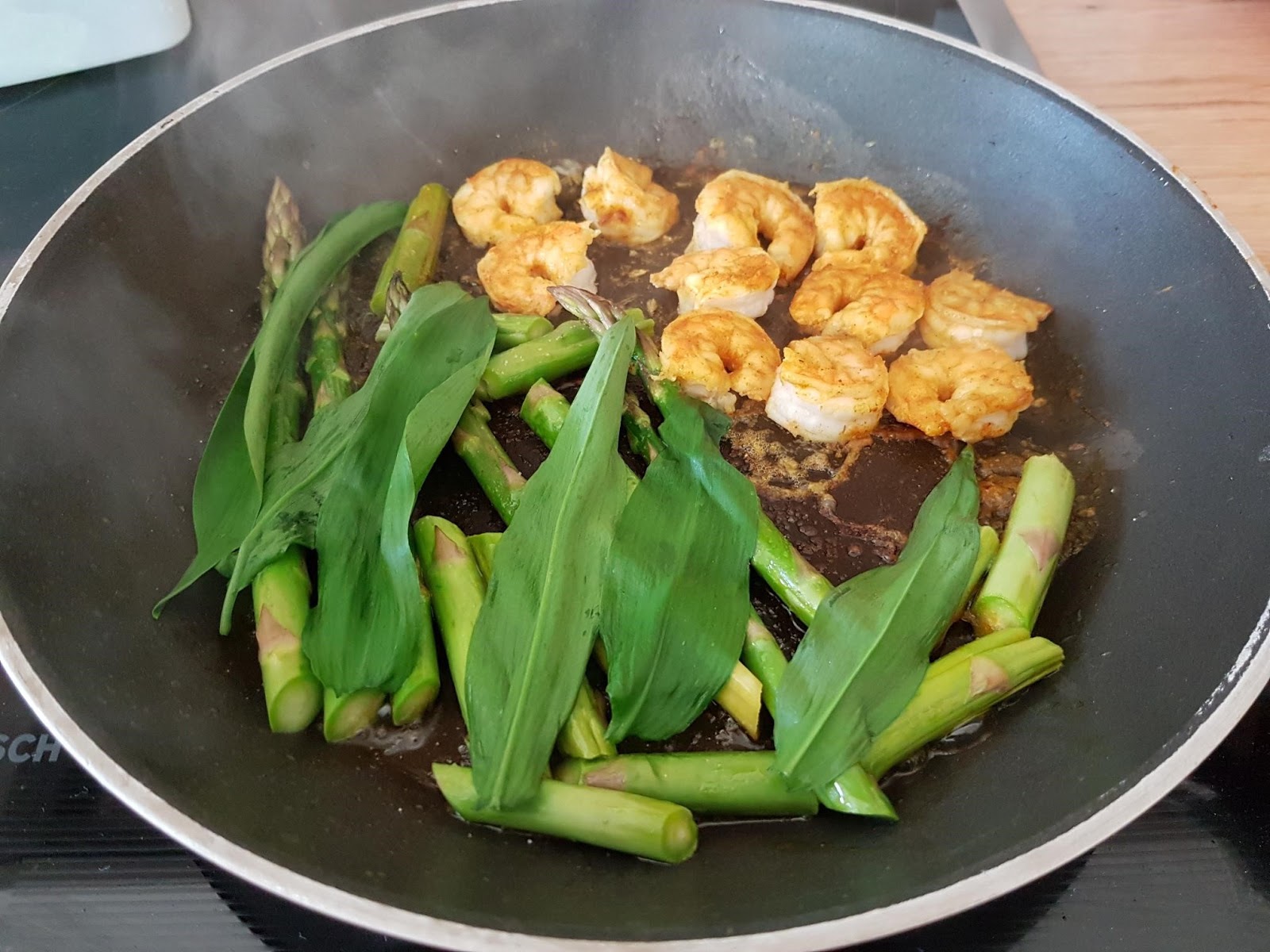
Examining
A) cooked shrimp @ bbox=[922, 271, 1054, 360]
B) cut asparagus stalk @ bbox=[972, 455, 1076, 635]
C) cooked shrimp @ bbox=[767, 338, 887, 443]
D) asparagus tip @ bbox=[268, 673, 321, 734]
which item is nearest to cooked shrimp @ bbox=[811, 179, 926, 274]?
cooked shrimp @ bbox=[922, 271, 1054, 360]

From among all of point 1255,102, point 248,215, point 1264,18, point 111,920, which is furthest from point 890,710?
point 1264,18

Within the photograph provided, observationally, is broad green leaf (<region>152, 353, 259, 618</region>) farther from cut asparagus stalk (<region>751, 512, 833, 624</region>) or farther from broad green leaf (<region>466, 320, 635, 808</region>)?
cut asparagus stalk (<region>751, 512, 833, 624</region>)

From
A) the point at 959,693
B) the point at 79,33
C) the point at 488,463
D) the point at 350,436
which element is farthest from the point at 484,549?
the point at 79,33

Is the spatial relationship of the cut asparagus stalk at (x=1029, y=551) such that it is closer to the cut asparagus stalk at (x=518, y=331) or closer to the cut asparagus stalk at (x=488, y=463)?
the cut asparagus stalk at (x=488, y=463)

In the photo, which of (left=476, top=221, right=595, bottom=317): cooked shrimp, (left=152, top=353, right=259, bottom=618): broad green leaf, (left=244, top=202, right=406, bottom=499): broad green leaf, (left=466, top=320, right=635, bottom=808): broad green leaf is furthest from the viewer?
(left=476, top=221, right=595, bottom=317): cooked shrimp

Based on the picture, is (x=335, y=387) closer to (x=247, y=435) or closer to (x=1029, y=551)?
(x=247, y=435)

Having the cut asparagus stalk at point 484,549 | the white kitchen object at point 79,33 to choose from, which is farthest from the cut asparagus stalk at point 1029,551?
the white kitchen object at point 79,33

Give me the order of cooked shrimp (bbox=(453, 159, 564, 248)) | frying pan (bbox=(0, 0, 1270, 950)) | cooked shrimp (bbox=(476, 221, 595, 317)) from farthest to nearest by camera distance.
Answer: cooked shrimp (bbox=(453, 159, 564, 248)), cooked shrimp (bbox=(476, 221, 595, 317)), frying pan (bbox=(0, 0, 1270, 950))
